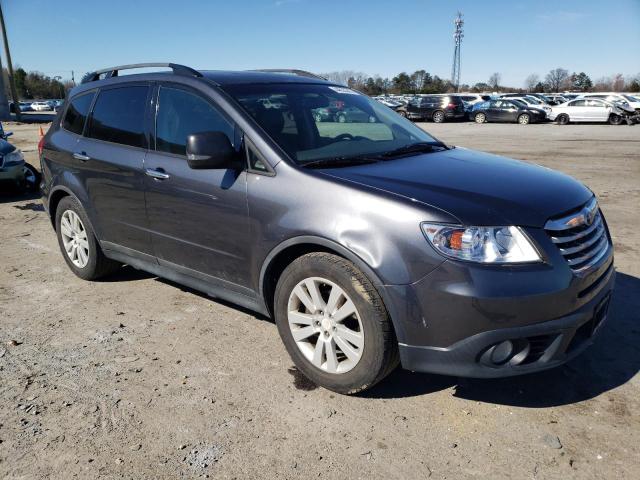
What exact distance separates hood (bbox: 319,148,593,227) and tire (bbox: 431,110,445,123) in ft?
106

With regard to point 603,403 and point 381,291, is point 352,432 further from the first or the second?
point 603,403

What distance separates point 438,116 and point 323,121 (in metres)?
32.2

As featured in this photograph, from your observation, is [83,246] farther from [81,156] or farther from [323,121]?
[323,121]

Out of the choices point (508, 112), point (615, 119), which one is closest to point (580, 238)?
point (615, 119)

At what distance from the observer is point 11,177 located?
923cm

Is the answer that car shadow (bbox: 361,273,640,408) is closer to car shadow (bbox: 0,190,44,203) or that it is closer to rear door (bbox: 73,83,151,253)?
rear door (bbox: 73,83,151,253)

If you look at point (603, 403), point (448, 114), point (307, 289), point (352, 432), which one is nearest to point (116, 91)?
point (307, 289)

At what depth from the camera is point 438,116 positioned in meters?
34.6

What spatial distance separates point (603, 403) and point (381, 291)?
1419 millimetres

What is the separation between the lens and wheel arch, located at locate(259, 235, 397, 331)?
109 inches

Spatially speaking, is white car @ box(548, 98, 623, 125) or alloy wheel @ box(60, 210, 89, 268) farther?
white car @ box(548, 98, 623, 125)

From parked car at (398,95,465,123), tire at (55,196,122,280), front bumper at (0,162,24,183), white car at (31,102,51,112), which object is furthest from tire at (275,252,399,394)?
white car at (31,102,51,112)

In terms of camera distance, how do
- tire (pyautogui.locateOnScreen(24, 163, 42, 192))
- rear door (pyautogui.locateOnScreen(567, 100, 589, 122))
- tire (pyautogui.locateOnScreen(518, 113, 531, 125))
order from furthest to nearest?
tire (pyautogui.locateOnScreen(518, 113, 531, 125)) < rear door (pyautogui.locateOnScreen(567, 100, 589, 122)) < tire (pyautogui.locateOnScreen(24, 163, 42, 192))

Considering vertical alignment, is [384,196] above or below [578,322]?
above
